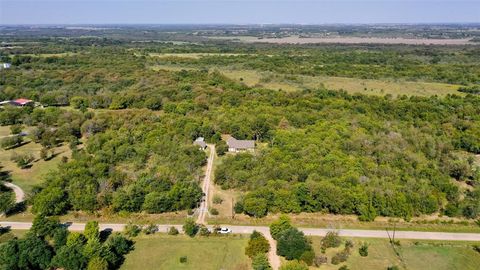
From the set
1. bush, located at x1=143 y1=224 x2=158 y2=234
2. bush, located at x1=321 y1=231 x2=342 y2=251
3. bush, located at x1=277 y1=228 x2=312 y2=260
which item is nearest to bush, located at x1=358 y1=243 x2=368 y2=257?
bush, located at x1=321 y1=231 x2=342 y2=251

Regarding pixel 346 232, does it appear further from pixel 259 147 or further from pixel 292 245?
pixel 259 147

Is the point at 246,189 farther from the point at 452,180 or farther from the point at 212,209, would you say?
the point at 452,180

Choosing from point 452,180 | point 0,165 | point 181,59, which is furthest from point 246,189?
point 181,59

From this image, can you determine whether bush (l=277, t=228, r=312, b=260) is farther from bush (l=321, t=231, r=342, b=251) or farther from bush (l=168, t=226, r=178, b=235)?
bush (l=168, t=226, r=178, b=235)

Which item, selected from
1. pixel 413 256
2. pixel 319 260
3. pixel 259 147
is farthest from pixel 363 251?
pixel 259 147

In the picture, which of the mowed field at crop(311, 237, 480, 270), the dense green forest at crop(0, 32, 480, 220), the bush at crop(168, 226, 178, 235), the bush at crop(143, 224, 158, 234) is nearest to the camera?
the mowed field at crop(311, 237, 480, 270)

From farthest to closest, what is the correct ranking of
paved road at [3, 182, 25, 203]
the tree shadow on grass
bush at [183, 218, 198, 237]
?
paved road at [3, 182, 25, 203], the tree shadow on grass, bush at [183, 218, 198, 237]
